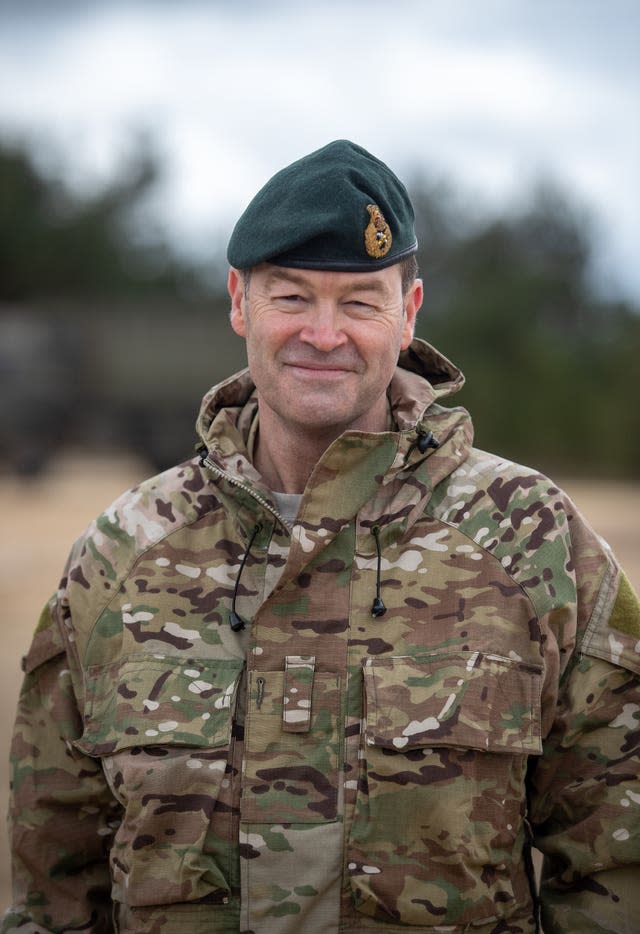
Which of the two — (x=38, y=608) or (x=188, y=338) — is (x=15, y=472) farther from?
(x=38, y=608)

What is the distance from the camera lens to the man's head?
227 cm

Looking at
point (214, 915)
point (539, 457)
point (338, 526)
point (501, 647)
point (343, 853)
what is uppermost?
point (338, 526)

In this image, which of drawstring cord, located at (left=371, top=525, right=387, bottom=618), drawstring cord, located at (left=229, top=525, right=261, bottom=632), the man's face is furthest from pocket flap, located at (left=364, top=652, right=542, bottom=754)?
the man's face

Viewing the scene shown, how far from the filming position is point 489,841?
216cm

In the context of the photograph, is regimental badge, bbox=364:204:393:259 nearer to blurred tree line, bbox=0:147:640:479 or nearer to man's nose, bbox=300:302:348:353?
man's nose, bbox=300:302:348:353

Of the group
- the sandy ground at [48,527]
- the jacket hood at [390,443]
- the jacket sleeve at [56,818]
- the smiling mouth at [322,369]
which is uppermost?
the smiling mouth at [322,369]

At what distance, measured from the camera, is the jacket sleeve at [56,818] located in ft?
8.00

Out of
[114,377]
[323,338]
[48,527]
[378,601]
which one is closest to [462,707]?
[378,601]

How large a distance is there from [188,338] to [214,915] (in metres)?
16.2

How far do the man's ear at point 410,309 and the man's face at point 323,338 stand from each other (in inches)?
2.3

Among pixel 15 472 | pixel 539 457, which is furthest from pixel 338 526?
pixel 539 457

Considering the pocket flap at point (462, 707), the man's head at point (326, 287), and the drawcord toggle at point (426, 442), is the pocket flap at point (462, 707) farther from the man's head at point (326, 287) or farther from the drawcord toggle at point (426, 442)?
the man's head at point (326, 287)

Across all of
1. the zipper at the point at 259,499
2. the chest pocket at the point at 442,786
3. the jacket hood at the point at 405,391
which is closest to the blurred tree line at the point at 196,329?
the jacket hood at the point at 405,391

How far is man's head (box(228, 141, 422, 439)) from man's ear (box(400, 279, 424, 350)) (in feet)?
0.13
